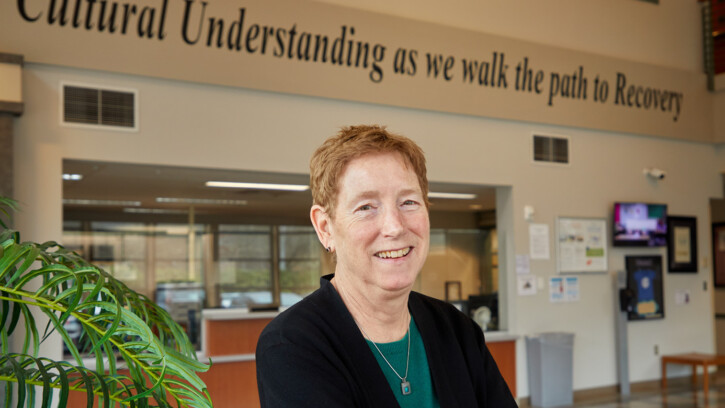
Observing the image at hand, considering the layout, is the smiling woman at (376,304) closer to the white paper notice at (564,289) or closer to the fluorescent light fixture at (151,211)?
the white paper notice at (564,289)

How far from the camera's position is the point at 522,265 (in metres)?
7.49

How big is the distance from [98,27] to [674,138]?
6.85m

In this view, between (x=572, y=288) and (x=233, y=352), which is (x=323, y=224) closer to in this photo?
(x=233, y=352)

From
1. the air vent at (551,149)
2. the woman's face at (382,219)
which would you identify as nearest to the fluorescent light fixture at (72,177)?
the air vent at (551,149)

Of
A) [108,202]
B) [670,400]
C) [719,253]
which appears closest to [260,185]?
[108,202]

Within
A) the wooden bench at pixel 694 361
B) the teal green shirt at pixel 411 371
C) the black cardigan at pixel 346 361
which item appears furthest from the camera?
the wooden bench at pixel 694 361

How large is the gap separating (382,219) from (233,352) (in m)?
5.49

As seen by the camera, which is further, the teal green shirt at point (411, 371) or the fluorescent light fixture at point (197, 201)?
the fluorescent light fixture at point (197, 201)

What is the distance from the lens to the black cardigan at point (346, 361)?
50.7 inches

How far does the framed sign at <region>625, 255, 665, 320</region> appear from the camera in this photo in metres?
8.28

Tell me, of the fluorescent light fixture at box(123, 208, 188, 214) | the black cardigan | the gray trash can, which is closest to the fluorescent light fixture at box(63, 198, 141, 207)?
the fluorescent light fixture at box(123, 208, 188, 214)

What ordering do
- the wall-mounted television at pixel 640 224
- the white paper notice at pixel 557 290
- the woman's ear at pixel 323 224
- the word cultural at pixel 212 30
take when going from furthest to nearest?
1. the wall-mounted television at pixel 640 224
2. the white paper notice at pixel 557 290
3. the word cultural at pixel 212 30
4. the woman's ear at pixel 323 224

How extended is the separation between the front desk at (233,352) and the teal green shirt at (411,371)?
4.88m

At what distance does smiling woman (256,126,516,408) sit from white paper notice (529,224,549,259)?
620 centimetres
